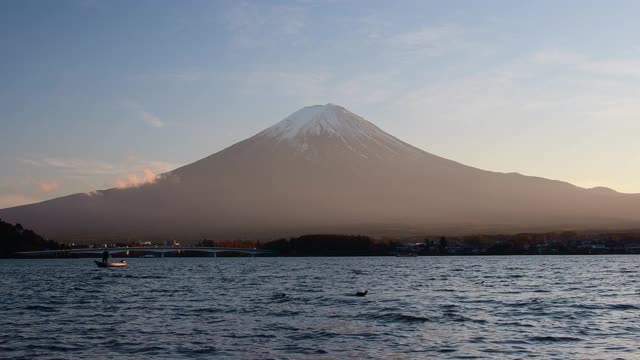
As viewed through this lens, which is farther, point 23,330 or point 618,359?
point 23,330

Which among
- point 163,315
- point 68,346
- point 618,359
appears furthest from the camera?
point 163,315

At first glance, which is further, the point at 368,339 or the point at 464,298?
the point at 464,298

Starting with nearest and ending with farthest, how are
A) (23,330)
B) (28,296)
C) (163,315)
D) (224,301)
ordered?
(23,330)
(163,315)
(224,301)
(28,296)

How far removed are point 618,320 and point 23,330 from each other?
25.3 m

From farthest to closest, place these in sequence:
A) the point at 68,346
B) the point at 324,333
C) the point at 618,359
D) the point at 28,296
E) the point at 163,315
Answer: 1. the point at 28,296
2. the point at 163,315
3. the point at 324,333
4. the point at 68,346
5. the point at 618,359

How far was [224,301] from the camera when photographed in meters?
47.8

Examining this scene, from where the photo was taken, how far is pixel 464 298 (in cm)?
4916

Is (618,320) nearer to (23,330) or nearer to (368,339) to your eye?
(368,339)

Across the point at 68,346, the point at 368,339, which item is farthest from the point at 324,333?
the point at 68,346

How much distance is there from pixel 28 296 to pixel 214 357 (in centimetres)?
3410

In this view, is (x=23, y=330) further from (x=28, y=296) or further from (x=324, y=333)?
(x=28, y=296)

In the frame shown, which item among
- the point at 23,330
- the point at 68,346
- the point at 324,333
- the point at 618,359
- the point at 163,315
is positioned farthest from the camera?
the point at 163,315

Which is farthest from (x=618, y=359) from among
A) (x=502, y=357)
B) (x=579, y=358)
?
(x=502, y=357)

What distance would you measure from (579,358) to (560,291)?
1251 inches
